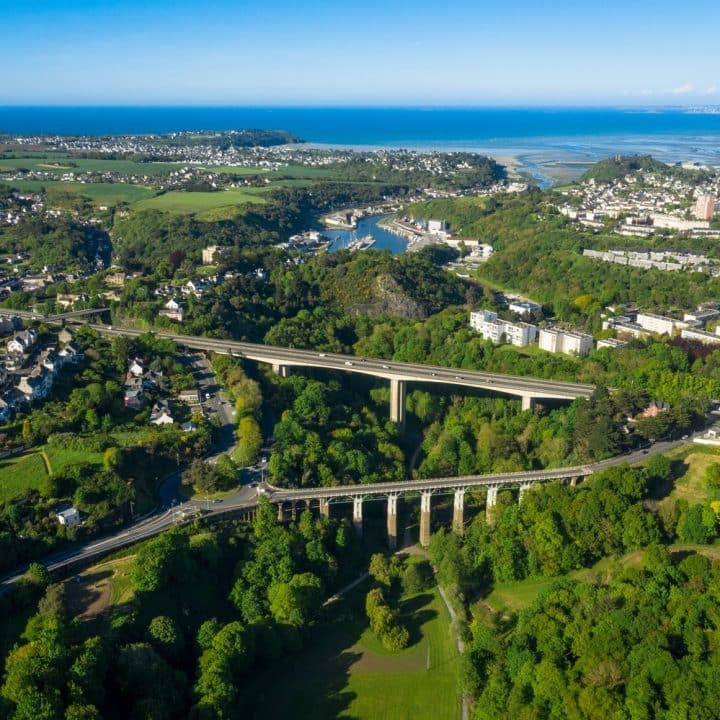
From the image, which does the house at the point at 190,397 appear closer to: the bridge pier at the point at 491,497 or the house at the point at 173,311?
the house at the point at 173,311

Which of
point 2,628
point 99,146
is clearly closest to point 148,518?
point 2,628

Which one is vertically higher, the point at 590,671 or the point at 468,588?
the point at 590,671

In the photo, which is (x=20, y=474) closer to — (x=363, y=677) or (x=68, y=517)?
(x=68, y=517)

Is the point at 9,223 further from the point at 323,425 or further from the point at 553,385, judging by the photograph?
the point at 553,385

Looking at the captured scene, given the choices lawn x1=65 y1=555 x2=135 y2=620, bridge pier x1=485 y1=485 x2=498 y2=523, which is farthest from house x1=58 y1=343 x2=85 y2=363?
bridge pier x1=485 y1=485 x2=498 y2=523

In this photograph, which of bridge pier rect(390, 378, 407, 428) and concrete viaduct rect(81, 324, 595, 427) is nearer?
concrete viaduct rect(81, 324, 595, 427)

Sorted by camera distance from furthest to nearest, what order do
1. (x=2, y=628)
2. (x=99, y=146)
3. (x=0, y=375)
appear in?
(x=99, y=146)
(x=0, y=375)
(x=2, y=628)

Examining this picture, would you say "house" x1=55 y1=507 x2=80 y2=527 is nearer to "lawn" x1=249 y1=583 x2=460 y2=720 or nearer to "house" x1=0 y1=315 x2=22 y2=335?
"lawn" x1=249 y1=583 x2=460 y2=720
